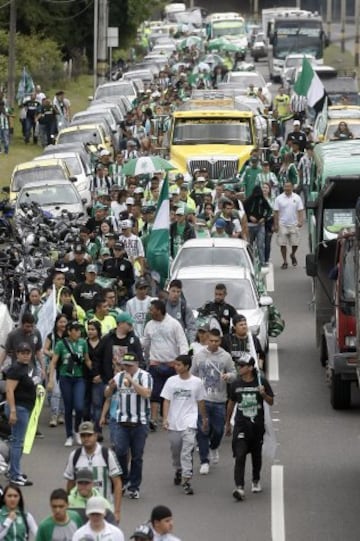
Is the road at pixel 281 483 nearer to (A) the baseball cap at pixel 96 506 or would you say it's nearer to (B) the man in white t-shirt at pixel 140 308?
(B) the man in white t-shirt at pixel 140 308

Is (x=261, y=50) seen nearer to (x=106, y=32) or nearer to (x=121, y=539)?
(x=106, y=32)

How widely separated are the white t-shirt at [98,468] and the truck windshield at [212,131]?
80.7 ft

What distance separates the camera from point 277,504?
1917 centimetres

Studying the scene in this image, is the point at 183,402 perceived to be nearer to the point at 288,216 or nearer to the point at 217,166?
the point at 288,216

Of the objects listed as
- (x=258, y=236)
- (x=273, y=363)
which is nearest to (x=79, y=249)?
(x=273, y=363)

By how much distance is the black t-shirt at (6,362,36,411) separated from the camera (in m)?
19.8

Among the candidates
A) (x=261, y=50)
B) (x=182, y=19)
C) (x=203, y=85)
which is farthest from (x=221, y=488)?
(x=182, y=19)

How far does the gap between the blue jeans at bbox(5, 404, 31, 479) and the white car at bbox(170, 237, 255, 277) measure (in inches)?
269

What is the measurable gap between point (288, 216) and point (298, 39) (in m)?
55.1

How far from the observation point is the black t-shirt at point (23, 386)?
19.8 meters

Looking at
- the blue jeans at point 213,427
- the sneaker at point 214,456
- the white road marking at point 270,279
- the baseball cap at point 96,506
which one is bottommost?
the white road marking at point 270,279

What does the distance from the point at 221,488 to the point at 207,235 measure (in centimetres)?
1010

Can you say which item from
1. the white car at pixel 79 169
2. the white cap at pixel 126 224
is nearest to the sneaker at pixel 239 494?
the white cap at pixel 126 224

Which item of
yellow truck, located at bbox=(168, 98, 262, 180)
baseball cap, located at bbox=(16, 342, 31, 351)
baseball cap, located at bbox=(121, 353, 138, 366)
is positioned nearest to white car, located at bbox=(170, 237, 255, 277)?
baseball cap, located at bbox=(16, 342, 31, 351)
